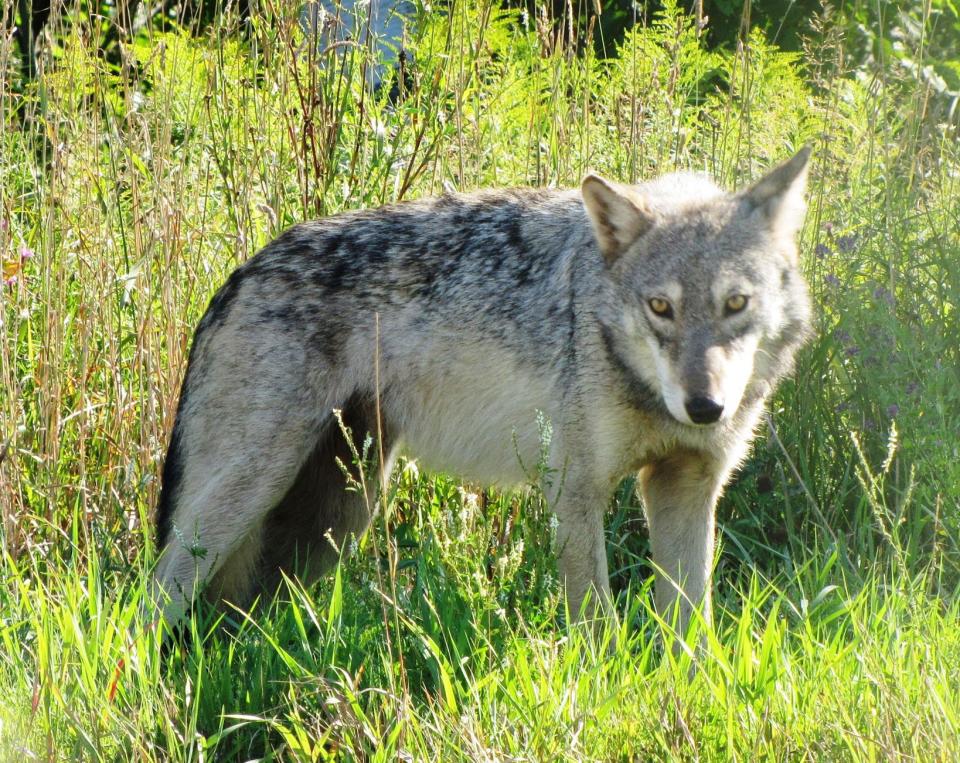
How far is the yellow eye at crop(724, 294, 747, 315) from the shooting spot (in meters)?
3.90

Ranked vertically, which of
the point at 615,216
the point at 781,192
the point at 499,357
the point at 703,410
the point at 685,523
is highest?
the point at 781,192

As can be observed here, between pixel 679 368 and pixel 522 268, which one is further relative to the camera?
pixel 522 268

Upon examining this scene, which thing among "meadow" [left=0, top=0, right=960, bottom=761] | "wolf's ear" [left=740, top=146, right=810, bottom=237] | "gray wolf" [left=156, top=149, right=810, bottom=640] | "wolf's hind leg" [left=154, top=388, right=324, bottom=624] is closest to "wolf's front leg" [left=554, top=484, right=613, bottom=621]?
"gray wolf" [left=156, top=149, right=810, bottom=640]

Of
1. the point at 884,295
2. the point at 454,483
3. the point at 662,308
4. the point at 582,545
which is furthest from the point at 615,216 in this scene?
the point at 454,483

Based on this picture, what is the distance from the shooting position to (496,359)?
448 cm

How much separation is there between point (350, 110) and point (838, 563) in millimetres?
3040

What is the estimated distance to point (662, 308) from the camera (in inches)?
155

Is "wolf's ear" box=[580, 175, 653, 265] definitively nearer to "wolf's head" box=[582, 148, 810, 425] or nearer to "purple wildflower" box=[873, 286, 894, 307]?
"wolf's head" box=[582, 148, 810, 425]

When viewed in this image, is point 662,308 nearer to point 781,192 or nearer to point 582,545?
point 781,192

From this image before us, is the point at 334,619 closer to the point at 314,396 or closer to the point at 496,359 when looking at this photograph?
the point at 314,396

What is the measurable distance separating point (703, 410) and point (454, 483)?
1.88 metres

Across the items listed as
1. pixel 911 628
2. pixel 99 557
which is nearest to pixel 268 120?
pixel 99 557

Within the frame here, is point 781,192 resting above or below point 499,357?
above

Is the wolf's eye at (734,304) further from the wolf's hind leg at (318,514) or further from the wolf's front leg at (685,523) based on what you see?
the wolf's hind leg at (318,514)
